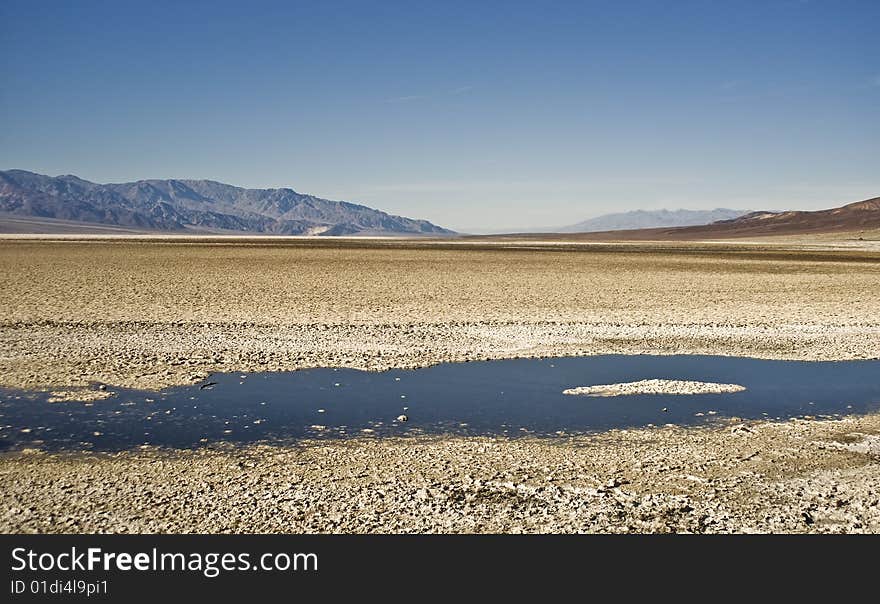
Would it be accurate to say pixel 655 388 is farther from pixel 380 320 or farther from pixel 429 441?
pixel 380 320

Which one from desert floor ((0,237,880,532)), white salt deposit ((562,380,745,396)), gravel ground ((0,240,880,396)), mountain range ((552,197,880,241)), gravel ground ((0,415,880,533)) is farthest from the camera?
mountain range ((552,197,880,241))

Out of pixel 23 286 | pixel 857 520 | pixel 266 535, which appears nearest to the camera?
pixel 266 535

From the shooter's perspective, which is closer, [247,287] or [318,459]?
[318,459]

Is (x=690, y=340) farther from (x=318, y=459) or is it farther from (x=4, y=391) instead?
(x=4, y=391)

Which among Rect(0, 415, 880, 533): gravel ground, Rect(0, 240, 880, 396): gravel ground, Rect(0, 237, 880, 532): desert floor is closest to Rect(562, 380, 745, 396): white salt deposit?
Rect(0, 237, 880, 532): desert floor

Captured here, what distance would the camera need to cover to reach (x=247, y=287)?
1013 inches

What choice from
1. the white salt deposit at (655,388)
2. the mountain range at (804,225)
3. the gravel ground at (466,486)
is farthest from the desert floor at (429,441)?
the mountain range at (804,225)

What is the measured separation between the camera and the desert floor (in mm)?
5715

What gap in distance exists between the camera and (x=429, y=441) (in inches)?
306

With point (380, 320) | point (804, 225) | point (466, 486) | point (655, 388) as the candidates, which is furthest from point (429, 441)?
point (804, 225)

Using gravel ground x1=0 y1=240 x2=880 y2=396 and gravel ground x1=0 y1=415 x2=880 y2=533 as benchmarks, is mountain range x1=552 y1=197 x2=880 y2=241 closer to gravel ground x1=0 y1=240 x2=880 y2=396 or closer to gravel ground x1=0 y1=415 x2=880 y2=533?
gravel ground x1=0 y1=240 x2=880 y2=396

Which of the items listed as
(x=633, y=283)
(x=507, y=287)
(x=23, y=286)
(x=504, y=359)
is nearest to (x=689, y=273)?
(x=633, y=283)

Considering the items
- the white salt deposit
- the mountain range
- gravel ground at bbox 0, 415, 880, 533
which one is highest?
the mountain range

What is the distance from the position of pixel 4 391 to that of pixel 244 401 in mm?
3179
